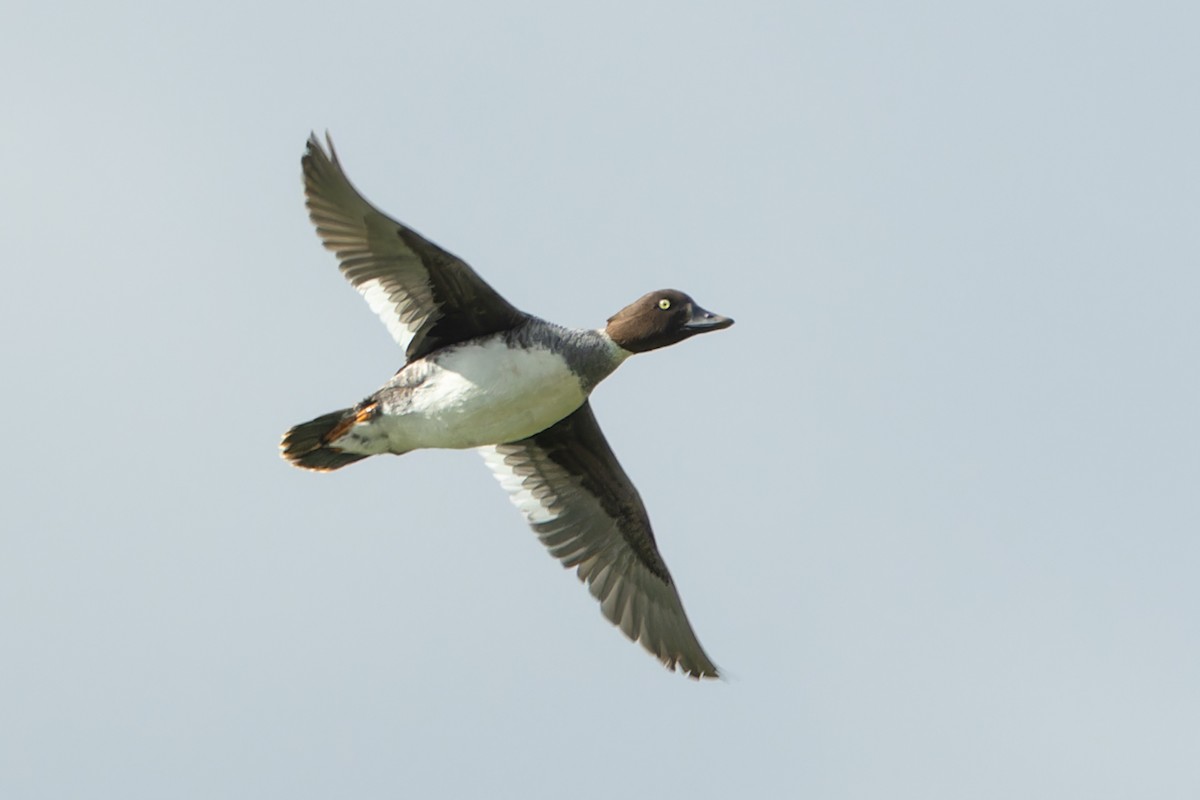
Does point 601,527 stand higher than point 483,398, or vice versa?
point 483,398

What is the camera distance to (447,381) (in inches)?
489

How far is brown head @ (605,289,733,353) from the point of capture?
Result: 12578 millimetres

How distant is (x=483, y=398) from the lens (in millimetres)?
12281

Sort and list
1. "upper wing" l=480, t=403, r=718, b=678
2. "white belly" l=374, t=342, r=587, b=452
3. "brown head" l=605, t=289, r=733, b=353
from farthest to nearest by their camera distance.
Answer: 1. "upper wing" l=480, t=403, r=718, b=678
2. "brown head" l=605, t=289, r=733, b=353
3. "white belly" l=374, t=342, r=587, b=452

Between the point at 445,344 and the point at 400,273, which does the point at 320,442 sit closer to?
the point at 445,344

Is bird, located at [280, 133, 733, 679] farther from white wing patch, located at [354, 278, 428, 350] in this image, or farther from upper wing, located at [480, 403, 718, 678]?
upper wing, located at [480, 403, 718, 678]

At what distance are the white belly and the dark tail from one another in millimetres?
268

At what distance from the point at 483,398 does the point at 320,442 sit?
1297 millimetres

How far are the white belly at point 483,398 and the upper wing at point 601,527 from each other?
993mm

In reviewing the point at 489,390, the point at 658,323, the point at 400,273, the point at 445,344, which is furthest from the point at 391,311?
the point at 658,323

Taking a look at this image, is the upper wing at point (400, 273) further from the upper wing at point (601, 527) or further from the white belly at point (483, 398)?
the upper wing at point (601, 527)

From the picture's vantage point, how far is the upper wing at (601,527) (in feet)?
44.7

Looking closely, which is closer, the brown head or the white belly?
the white belly

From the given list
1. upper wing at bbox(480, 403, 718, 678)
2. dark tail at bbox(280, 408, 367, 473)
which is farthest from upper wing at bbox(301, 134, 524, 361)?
upper wing at bbox(480, 403, 718, 678)
